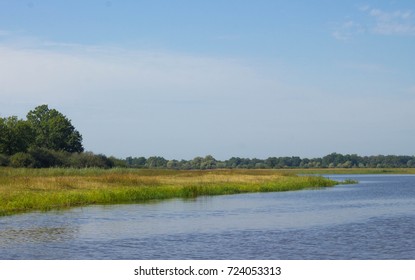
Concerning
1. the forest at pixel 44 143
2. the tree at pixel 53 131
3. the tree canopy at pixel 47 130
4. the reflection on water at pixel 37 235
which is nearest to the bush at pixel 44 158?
the forest at pixel 44 143

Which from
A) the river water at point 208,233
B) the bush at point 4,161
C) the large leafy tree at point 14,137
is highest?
the large leafy tree at point 14,137

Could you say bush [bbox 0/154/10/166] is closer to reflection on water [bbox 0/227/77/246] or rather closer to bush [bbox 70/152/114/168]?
bush [bbox 70/152/114/168]

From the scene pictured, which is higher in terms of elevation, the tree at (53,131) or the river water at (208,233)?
the tree at (53,131)

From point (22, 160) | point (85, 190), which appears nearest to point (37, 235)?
point (85, 190)

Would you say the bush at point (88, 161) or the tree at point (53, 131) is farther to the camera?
the tree at point (53, 131)

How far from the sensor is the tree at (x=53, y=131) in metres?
117

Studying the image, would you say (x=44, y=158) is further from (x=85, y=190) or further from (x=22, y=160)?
(x=85, y=190)

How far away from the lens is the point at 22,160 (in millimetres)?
82938

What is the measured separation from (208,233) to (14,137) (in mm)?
76052

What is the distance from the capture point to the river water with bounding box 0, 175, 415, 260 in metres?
22.5

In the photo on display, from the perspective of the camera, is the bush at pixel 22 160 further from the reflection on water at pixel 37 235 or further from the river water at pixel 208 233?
the reflection on water at pixel 37 235

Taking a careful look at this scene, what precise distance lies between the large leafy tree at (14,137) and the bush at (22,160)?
11.6 m
